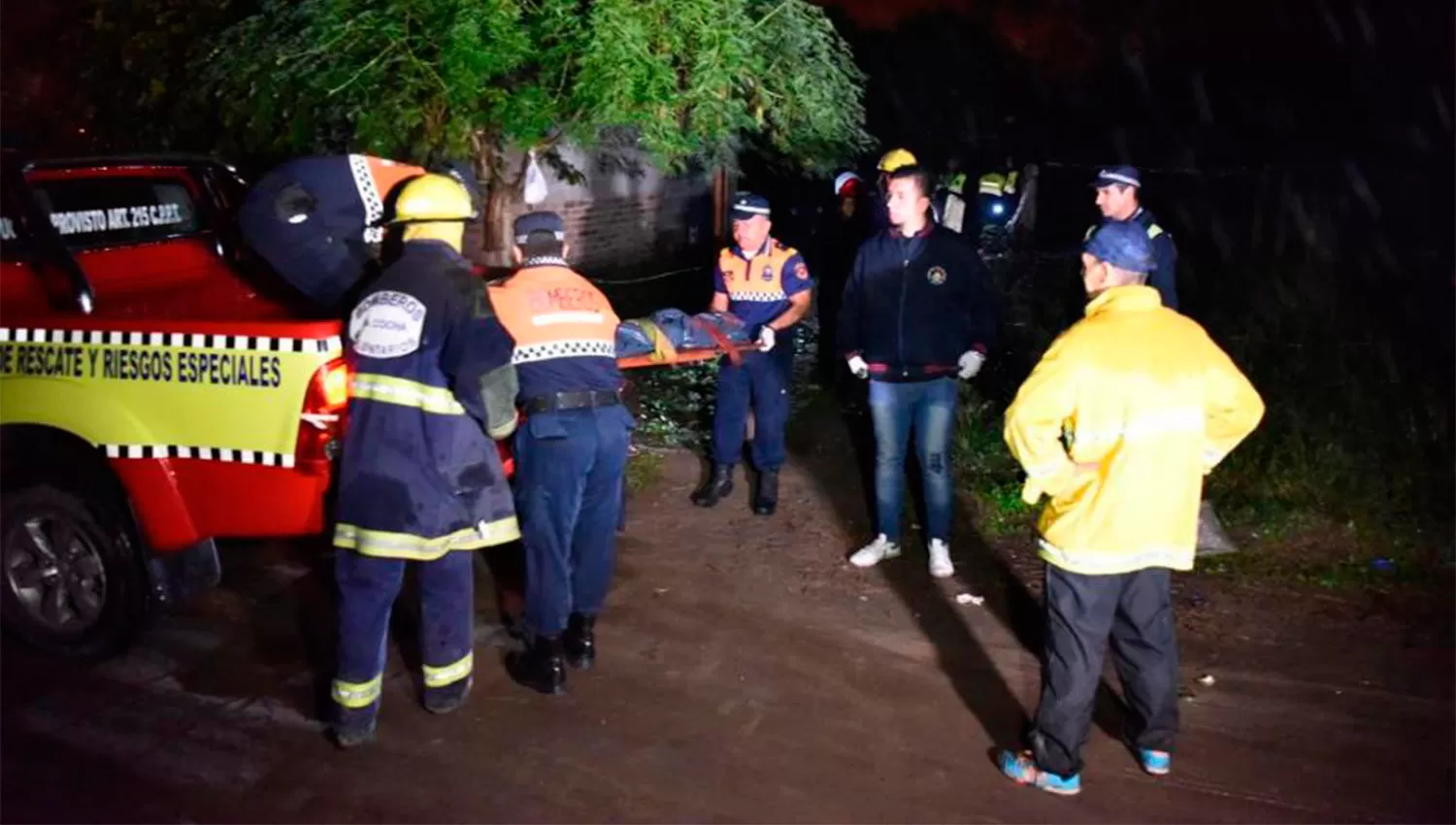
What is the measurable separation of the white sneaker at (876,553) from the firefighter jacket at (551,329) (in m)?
1.97

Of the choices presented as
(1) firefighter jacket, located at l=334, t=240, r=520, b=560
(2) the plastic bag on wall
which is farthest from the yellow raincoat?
(2) the plastic bag on wall

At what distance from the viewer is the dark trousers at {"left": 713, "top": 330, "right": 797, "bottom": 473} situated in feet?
21.8

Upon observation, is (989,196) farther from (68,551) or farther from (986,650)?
(68,551)

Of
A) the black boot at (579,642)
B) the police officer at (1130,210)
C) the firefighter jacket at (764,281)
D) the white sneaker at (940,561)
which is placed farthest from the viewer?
the firefighter jacket at (764,281)

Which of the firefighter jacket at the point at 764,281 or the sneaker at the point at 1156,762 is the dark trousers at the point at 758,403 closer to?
the firefighter jacket at the point at 764,281

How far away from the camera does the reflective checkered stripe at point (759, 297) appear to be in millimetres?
6492

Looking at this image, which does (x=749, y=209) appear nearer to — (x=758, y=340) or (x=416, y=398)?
(x=758, y=340)

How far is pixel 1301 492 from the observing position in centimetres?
657

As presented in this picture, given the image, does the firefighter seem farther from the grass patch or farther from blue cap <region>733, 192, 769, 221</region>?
the grass patch

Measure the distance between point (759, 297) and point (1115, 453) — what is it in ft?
10.3

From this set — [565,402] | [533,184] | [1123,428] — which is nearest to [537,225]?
[565,402]

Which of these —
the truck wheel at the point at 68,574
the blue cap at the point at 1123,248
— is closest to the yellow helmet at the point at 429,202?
the truck wheel at the point at 68,574

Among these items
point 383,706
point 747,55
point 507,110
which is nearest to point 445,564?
point 383,706

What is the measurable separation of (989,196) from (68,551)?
395 inches
